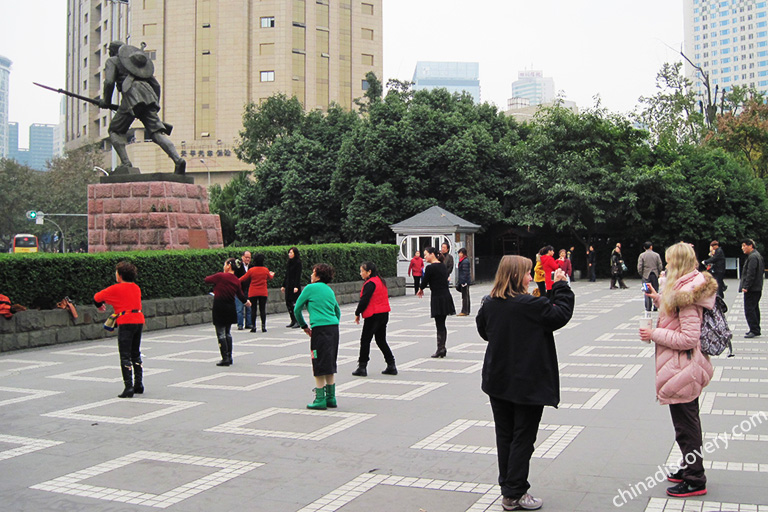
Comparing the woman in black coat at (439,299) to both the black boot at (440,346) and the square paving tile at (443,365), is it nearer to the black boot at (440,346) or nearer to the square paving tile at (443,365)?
the black boot at (440,346)

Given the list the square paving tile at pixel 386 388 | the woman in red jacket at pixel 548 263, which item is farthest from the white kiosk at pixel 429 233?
the square paving tile at pixel 386 388

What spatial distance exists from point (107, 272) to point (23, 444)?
892cm

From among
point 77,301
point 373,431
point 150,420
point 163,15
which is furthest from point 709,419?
point 163,15

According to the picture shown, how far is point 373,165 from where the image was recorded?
3462cm

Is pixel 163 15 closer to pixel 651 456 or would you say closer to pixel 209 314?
pixel 209 314

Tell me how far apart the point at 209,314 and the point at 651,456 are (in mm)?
13488

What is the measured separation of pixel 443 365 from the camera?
1102cm

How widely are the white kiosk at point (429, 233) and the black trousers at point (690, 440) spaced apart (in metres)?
23.6

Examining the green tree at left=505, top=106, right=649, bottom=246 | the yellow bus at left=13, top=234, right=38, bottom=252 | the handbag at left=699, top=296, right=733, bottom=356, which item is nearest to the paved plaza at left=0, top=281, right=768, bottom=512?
the handbag at left=699, top=296, right=733, bottom=356

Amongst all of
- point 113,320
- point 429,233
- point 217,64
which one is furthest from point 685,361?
point 217,64

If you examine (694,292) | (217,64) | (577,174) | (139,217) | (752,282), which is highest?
(217,64)

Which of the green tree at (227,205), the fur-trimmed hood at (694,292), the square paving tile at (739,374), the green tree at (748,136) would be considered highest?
the green tree at (748,136)

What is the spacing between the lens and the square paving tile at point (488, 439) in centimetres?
627

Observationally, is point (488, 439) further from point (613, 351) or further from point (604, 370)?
point (613, 351)
